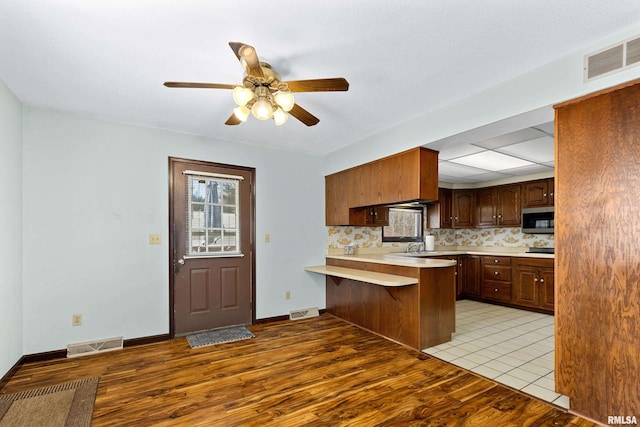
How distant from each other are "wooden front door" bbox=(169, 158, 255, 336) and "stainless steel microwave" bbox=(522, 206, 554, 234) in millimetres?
4510

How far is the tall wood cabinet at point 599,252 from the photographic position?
1904 millimetres

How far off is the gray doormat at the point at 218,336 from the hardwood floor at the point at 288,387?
13cm

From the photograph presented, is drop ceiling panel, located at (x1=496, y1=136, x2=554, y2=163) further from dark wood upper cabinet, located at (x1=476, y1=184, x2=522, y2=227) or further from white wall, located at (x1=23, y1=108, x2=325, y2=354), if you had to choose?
white wall, located at (x1=23, y1=108, x2=325, y2=354)

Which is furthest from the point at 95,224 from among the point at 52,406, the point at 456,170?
the point at 456,170

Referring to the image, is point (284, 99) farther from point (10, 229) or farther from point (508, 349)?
point (508, 349)

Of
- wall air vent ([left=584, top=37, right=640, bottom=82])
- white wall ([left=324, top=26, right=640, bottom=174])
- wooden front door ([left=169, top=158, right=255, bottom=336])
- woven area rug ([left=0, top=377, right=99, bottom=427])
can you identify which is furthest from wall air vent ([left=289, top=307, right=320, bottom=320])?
wall air vent ([left=584, top=37, right=640, bottom=82])

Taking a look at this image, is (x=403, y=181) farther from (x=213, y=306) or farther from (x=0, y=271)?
(x=0, y=271)

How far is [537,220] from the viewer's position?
529cm

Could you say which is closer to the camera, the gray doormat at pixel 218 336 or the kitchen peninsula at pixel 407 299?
the kitchen peninsula at pixel 407 299

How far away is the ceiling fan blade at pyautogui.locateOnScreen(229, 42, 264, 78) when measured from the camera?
1.66 metres

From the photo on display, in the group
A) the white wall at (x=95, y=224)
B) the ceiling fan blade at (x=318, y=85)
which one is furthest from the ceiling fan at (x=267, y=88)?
the white wall at (x=95, y=224)

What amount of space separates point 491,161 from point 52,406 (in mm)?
5299

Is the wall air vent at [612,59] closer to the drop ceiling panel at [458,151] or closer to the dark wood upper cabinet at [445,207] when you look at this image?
the drop ceiling panel at [458,151]

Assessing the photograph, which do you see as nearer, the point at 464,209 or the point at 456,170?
the point at 456,170
